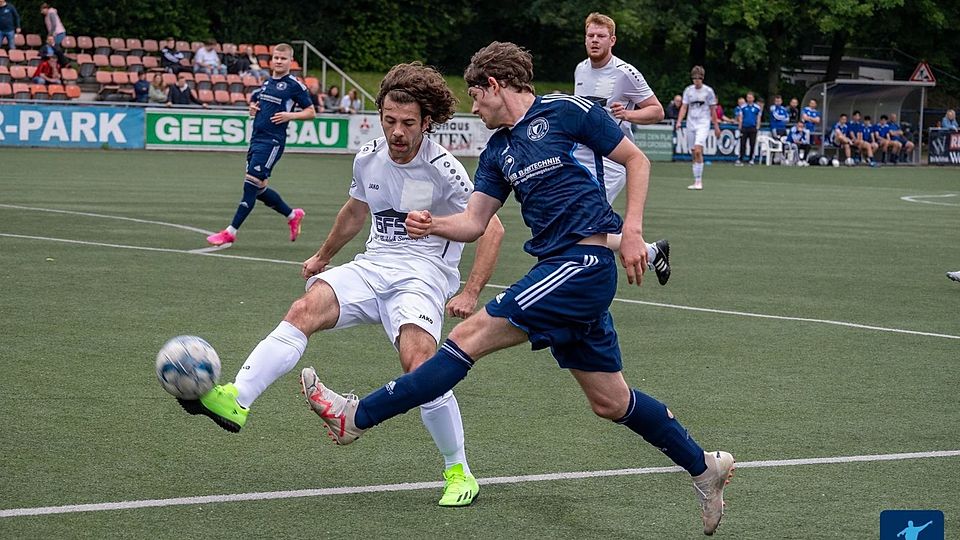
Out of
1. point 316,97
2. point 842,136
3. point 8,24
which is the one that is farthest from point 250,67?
point 842,136

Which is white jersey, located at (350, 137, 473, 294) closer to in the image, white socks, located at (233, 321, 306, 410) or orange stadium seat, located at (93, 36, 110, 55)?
white socks, located at (233, 321, 306, 410)

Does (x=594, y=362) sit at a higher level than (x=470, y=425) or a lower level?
higher

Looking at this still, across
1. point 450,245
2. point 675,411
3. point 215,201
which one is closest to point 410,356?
point 450,245

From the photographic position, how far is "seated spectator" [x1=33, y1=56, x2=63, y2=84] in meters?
35.3

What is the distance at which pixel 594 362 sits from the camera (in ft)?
16.6

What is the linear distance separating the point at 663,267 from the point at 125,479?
452cm

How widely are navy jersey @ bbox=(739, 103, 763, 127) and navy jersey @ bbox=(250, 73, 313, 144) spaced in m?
24.4

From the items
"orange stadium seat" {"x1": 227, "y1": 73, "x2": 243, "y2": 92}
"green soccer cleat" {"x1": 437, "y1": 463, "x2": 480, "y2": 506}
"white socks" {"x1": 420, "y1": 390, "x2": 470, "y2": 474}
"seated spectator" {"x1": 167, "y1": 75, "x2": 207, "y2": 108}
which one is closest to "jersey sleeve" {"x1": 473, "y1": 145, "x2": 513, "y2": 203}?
"white socks" {"x1": 420, "y1": 390, "x2": 470, "y2": 474}

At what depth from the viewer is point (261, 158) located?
49.3ft

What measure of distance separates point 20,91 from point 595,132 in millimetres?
31751

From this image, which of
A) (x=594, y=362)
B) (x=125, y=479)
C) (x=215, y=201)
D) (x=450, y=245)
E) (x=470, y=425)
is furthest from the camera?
(x=215, y=201)

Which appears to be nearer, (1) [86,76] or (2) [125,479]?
(2) [125,479]

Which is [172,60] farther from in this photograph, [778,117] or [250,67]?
[778,117]

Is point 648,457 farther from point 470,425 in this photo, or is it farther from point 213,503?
point 213,503
